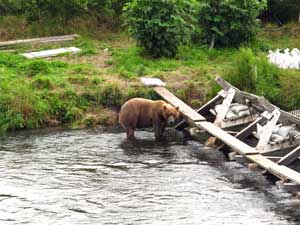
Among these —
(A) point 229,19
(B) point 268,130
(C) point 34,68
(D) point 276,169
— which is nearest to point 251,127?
(B) point 268,130

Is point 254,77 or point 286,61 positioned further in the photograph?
point 286,61

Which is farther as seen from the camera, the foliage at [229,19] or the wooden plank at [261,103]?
the foliage at [229,19]

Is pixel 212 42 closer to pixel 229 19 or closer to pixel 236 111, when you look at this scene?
pixel 229 19

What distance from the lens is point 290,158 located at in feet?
47.3

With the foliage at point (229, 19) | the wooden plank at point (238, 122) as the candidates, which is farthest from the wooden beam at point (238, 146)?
the foliage at point (229, 19)

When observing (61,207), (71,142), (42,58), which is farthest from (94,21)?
(61,207)

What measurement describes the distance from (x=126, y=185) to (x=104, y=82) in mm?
6890

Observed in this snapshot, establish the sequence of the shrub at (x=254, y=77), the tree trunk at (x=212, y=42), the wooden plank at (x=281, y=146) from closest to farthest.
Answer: the wooden plank at (x=281, y=146)
the shrub at (x=254, y=77)
the tree trunk at (x=212, y=42)

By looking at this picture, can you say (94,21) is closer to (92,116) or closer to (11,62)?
(11,62)

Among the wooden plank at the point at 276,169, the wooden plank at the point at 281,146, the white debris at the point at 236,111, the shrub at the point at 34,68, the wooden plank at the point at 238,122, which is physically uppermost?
the shrub at the point at 34,68

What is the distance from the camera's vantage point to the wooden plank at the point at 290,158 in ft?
47.2

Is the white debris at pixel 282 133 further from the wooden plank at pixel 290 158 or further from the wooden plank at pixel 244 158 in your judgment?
the wooden plank at pixel 290 158


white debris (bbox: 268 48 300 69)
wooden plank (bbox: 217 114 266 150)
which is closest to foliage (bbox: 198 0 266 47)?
white debris (bbox: 268 48 300 69)

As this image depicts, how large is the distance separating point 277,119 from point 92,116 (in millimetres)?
5889
